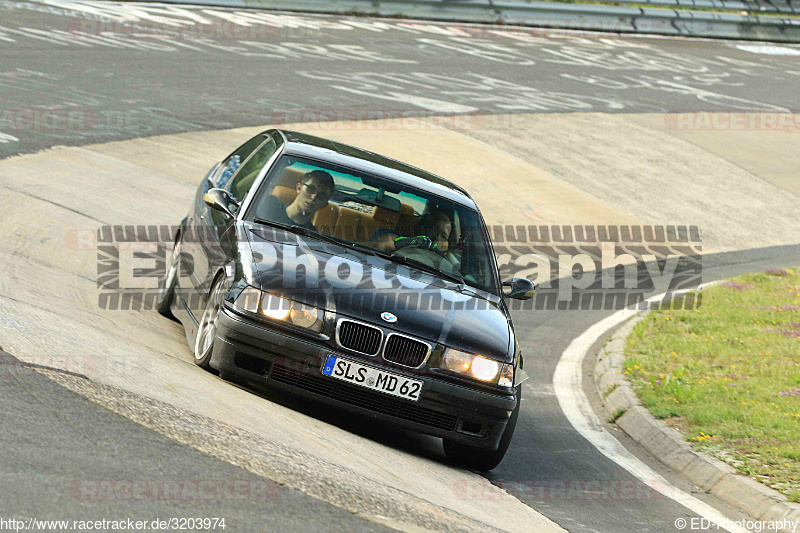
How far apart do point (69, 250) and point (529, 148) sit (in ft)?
36.0

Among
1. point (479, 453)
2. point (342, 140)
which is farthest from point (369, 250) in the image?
point (342, 140)

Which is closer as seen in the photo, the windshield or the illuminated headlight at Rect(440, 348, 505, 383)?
the illuminated headlight at Rect(440, 348, 505, 383)

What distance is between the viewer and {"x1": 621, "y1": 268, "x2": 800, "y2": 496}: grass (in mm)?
7504

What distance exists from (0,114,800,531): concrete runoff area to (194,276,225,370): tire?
0.14 metres

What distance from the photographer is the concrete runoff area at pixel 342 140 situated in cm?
577

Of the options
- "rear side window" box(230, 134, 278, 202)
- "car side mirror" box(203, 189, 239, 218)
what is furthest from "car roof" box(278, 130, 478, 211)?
"car side mirror" box(203, 189, 239, 218)

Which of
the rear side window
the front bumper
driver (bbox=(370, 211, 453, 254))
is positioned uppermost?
the rear side window

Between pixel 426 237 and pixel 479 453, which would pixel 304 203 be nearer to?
pixel 426 237

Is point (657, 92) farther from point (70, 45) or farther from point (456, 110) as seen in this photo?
point (70, 45)

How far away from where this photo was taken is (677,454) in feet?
25.4

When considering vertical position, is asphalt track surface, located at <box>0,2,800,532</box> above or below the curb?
above

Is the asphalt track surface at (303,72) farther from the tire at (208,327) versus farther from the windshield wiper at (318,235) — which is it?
the tire at (208,327)

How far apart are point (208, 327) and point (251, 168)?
5.76ft

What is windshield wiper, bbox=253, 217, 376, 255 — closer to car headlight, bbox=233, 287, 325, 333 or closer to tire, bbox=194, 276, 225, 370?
tire, bbox=194, 276, 225, 370
